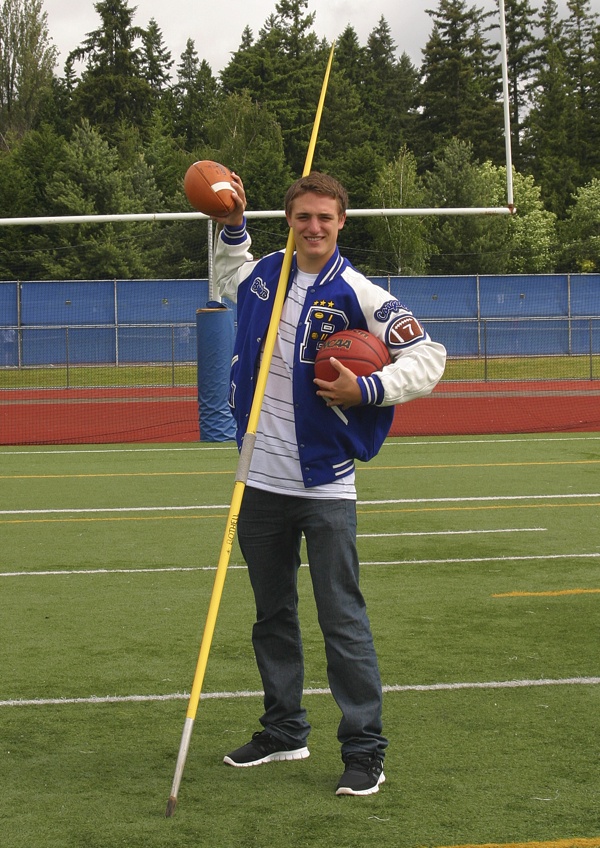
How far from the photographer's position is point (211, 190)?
13.6ft

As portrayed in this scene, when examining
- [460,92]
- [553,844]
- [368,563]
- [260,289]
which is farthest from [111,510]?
[460,92]

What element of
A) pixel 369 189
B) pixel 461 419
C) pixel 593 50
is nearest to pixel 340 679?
pixel 461 419

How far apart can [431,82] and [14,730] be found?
54684 millimetres

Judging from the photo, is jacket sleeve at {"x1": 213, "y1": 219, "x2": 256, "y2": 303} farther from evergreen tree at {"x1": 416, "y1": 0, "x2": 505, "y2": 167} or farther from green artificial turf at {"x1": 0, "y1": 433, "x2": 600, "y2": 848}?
evergreen tree at {"x1": 416, "y1": 0, "x2": 505, "y2": 167}

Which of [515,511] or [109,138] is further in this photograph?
[109,138]

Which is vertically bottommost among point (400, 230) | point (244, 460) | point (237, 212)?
point (244, 460)

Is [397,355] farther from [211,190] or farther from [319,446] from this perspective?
[211,190]

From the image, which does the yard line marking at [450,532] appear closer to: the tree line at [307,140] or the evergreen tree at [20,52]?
the tree line at [307,140]

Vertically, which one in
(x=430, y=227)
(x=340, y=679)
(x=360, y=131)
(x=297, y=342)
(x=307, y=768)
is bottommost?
(x=307, y=768)

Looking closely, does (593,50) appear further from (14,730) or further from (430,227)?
(14,730)

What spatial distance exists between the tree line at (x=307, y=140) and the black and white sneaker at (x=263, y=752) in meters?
27.3

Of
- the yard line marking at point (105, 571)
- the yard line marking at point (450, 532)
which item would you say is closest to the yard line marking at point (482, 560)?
the yard line marking at point (450, 532)

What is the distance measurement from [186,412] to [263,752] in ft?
53.8

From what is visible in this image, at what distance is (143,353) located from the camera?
30.6m
